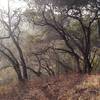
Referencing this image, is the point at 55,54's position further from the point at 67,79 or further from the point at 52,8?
the point at 67,79

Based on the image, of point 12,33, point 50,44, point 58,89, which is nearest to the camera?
point 58,89

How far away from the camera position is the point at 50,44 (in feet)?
95.9

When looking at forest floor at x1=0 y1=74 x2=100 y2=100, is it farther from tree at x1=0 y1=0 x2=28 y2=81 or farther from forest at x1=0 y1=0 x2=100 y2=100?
tree at x1=0 y1=0 x2=28 y2=81

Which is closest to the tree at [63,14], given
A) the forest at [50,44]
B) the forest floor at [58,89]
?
the forest at [50,44]

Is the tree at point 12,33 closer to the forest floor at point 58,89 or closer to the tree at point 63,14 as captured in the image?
Answer: the tree at point 63,14

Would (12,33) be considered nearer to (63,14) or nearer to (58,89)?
(63,14)

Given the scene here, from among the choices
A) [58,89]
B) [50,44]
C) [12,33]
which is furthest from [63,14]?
[58,89]

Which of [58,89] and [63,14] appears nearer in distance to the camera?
[58,89]

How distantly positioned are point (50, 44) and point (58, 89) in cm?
1408

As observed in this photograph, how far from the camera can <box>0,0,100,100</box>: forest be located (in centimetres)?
1498

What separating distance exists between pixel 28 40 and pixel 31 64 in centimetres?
529

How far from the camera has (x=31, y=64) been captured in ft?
110

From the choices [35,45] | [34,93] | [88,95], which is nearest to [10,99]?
[34,93]

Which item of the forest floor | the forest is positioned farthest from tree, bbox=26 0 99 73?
the forest floor
